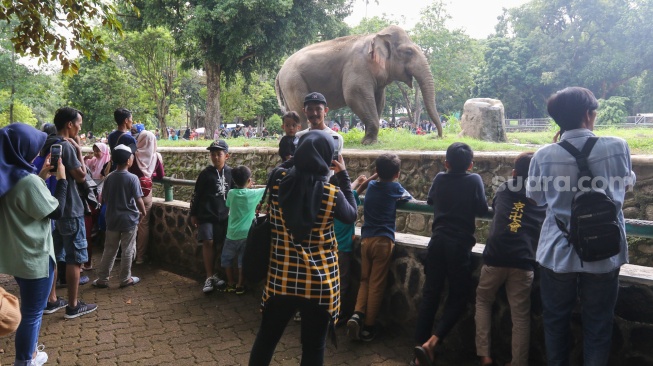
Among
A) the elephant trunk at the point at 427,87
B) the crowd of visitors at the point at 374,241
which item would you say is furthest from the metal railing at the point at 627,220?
the elephant trunk at the point at 427,87

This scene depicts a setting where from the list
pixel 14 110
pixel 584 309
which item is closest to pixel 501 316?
pixel 584 309

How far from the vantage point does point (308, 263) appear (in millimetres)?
2428

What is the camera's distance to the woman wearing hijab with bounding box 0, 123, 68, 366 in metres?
2.84

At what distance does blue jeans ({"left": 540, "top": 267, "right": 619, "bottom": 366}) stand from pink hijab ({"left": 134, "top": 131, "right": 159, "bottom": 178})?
185 inches

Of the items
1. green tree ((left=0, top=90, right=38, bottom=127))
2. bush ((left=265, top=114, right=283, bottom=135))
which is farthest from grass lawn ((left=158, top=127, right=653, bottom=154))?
bush ((left=265, top=114, right=283, bottom=135))

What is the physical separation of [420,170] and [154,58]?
16323mm

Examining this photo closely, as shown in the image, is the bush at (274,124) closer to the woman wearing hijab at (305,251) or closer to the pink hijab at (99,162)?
the pink hijab at (99,162)

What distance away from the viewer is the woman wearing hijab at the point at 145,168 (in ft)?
19.1

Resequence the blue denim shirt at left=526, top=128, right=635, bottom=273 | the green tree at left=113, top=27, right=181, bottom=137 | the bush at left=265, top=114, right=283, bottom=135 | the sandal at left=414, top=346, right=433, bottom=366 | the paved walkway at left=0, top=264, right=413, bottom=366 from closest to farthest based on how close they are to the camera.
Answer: the blue denim shirt at left=526, top=128, right=635, bottom=273, the sandal at left=414, top=346, right=433, bottom=366, the paved walkway at left=0, top=264, right=413, bottom=366, the green tree at left=113, top=27, right=181, bottom=137, the bush at left=265, top=114, right=283, bottom=135

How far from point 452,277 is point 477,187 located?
0.61 meters

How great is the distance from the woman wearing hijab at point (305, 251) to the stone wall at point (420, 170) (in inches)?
210

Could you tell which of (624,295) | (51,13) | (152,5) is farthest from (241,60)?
(624,295)

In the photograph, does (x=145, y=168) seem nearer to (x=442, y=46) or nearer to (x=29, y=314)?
(x=29, y=314)

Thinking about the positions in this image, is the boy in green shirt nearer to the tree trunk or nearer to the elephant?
the elephant
